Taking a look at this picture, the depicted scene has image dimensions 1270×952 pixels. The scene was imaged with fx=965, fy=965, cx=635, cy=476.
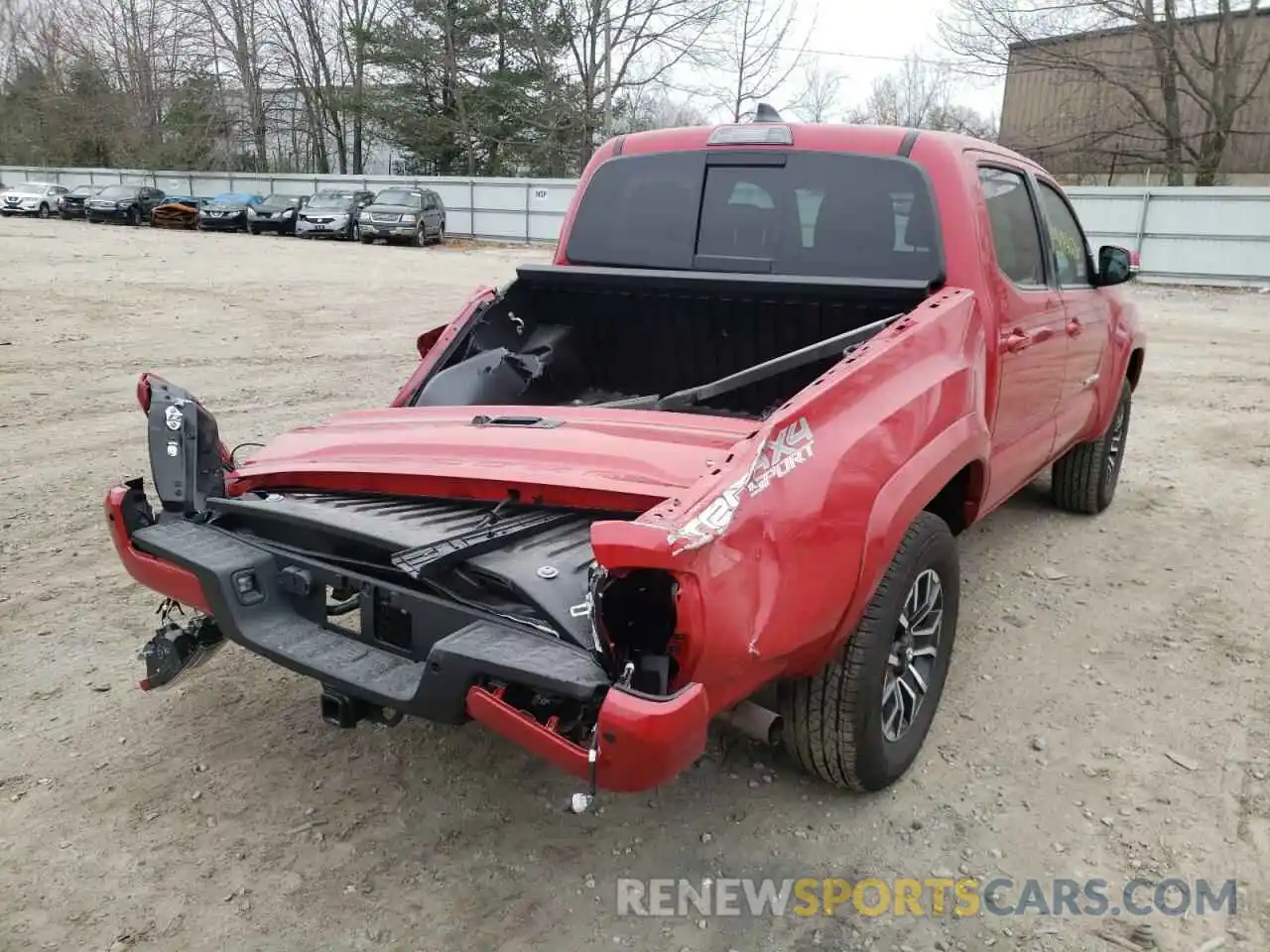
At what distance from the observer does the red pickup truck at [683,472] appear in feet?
7.01

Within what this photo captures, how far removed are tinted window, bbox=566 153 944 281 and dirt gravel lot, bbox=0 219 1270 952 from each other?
1.67m

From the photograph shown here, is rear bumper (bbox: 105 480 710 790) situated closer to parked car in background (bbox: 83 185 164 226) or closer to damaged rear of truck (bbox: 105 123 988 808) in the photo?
damaged rear of truck (bbox: 105 123 988 808)

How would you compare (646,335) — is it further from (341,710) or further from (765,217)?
(341,710)

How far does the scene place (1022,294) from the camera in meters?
3.76

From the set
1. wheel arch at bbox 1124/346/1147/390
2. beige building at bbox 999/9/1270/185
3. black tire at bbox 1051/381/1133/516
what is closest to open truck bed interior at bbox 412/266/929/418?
black tire at bbox 1051/381/1133/516

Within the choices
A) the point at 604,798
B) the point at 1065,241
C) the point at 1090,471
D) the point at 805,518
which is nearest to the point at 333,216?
the point at 1090,471

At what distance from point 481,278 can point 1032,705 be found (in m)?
16.4

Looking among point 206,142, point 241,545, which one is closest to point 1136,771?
point 241,545

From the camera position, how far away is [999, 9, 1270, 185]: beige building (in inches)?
1070

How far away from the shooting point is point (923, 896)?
8.51ft

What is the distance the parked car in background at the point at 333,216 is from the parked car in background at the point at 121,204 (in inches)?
305

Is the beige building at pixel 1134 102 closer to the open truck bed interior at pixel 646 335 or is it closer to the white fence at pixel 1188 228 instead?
the white fence at pixel 1188 228

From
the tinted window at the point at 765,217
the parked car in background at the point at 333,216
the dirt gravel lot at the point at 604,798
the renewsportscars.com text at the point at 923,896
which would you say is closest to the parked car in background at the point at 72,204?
the parked car in background at the point at 333,216

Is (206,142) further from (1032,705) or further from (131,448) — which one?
(1032,705)
